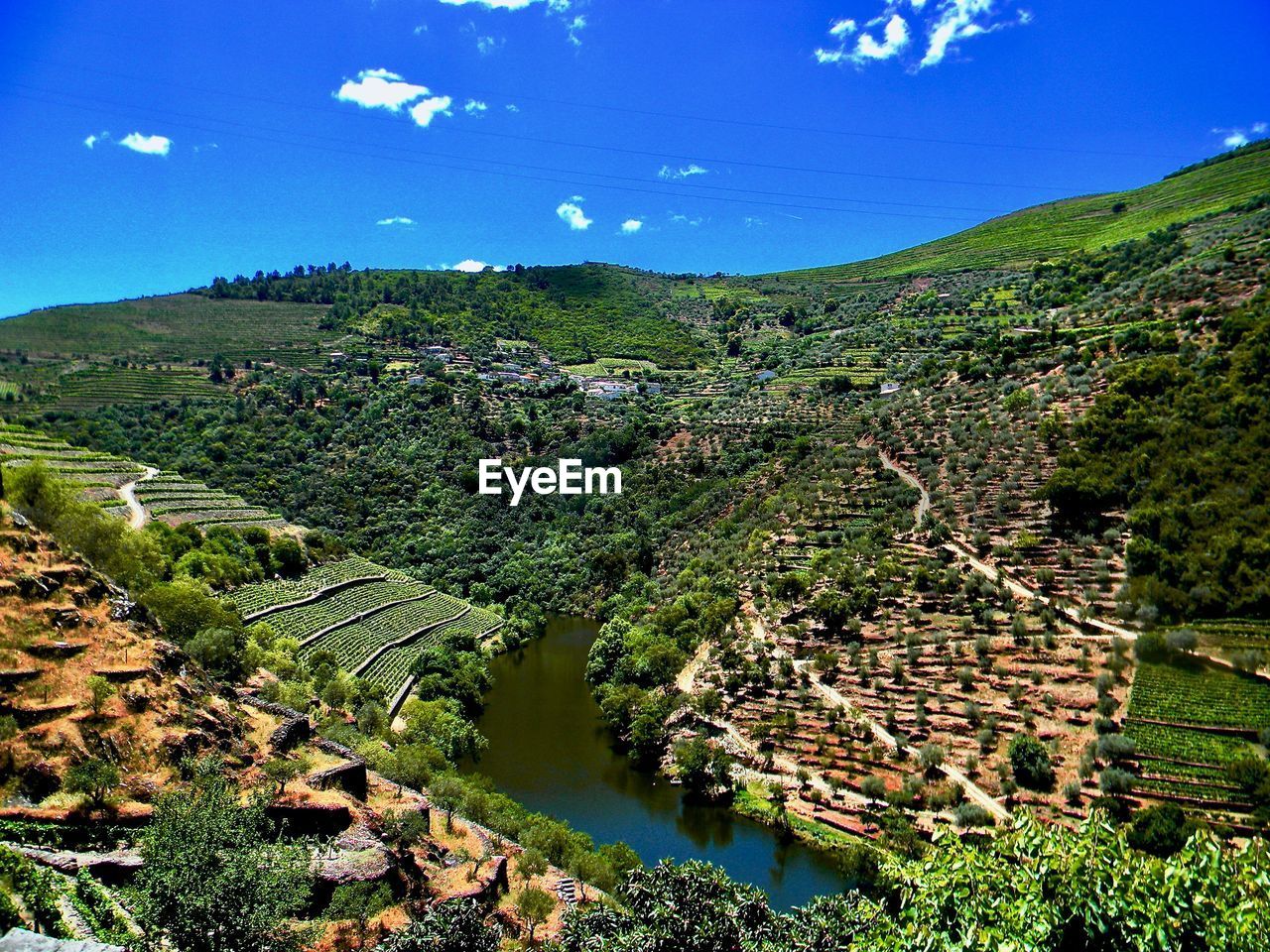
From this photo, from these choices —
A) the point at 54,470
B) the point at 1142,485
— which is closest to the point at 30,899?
the point at 54,470

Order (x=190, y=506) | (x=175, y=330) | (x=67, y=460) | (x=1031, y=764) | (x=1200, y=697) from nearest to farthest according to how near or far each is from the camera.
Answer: (x=1200, y=697) < (x=1031, y=764) < (x=67, y=460) < (x=190, y=506) < (x=175, y=330)

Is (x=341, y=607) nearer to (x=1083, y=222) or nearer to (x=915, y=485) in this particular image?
(x=915, y=485)

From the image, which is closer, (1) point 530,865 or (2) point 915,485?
(1) point 530,865

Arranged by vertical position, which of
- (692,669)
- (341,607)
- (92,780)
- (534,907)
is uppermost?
(92,780)

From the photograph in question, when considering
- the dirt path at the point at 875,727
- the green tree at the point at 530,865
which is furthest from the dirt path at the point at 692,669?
the green tree at the point at 530,865

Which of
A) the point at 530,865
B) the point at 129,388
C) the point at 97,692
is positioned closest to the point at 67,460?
the point at 129,388

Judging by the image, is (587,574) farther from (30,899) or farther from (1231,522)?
(30,899)
